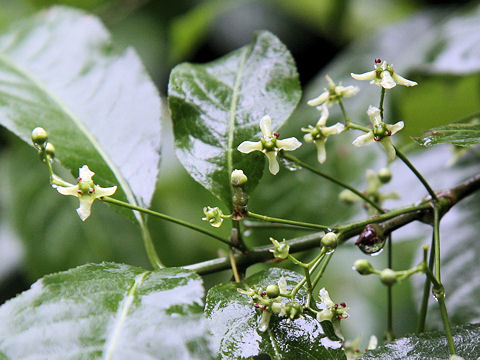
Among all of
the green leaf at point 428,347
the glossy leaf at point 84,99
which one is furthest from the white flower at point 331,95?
the green leaf at point 428,347

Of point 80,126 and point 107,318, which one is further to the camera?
point 80,126

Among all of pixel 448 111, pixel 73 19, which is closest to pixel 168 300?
pixel 73 19

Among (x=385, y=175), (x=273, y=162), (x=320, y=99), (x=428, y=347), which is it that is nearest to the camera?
(x=428, y=347)

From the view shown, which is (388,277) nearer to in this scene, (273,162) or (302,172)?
(273,162)

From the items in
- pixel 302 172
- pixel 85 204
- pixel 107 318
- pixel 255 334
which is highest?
pixel 85 204

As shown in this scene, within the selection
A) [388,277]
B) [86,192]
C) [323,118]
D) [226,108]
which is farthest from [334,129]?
[86,192]

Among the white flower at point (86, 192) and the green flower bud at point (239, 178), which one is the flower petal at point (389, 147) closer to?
the green flower bud at point (239, 178)

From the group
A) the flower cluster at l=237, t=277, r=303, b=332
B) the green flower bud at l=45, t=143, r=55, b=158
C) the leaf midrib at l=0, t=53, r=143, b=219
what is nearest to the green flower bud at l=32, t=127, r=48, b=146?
the green flower bud at l=45, t=143, r=55, b=158
